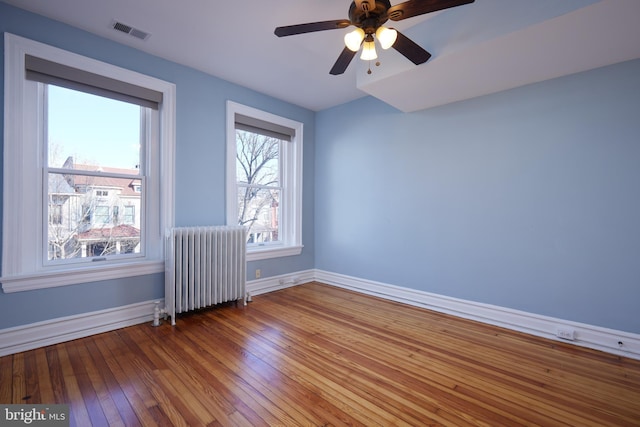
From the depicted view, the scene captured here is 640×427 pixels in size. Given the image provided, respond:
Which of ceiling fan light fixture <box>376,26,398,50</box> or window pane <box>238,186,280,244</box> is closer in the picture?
ceiling fan light fixture <box>376,26,398,50</box>

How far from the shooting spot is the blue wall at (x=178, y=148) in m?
2.24

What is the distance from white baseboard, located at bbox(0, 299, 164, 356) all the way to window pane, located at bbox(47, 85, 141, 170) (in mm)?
1345

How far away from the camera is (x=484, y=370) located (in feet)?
6.59

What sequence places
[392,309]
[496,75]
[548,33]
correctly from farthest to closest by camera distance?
1. [392,309]
2. [496,75]
3. [548,33]

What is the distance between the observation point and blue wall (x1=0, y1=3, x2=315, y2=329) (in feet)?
7.35

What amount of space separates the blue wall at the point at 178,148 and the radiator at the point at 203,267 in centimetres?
27

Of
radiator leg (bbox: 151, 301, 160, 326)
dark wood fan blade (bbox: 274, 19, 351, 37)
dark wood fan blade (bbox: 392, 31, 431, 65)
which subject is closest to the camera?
dark wood fan blade (bbox: 274, 19, 351, 37)

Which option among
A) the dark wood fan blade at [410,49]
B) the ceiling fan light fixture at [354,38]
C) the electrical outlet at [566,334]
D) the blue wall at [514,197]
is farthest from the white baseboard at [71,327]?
the electrical outlet at [566,334]

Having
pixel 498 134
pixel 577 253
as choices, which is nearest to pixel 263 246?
pixel 498 134

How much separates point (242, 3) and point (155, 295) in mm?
2791

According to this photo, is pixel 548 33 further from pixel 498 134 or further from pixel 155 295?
pixel 155 295

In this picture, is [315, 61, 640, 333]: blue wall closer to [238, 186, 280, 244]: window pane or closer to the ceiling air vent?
[238, 186, 280, 244]: window pane

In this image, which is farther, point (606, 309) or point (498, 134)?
point (498, 134)

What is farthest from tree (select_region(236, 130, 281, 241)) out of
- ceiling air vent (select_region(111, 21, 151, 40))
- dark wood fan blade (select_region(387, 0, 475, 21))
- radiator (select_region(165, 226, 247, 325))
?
dark wood fan blade (select_region(387, 0, 475, 21))
